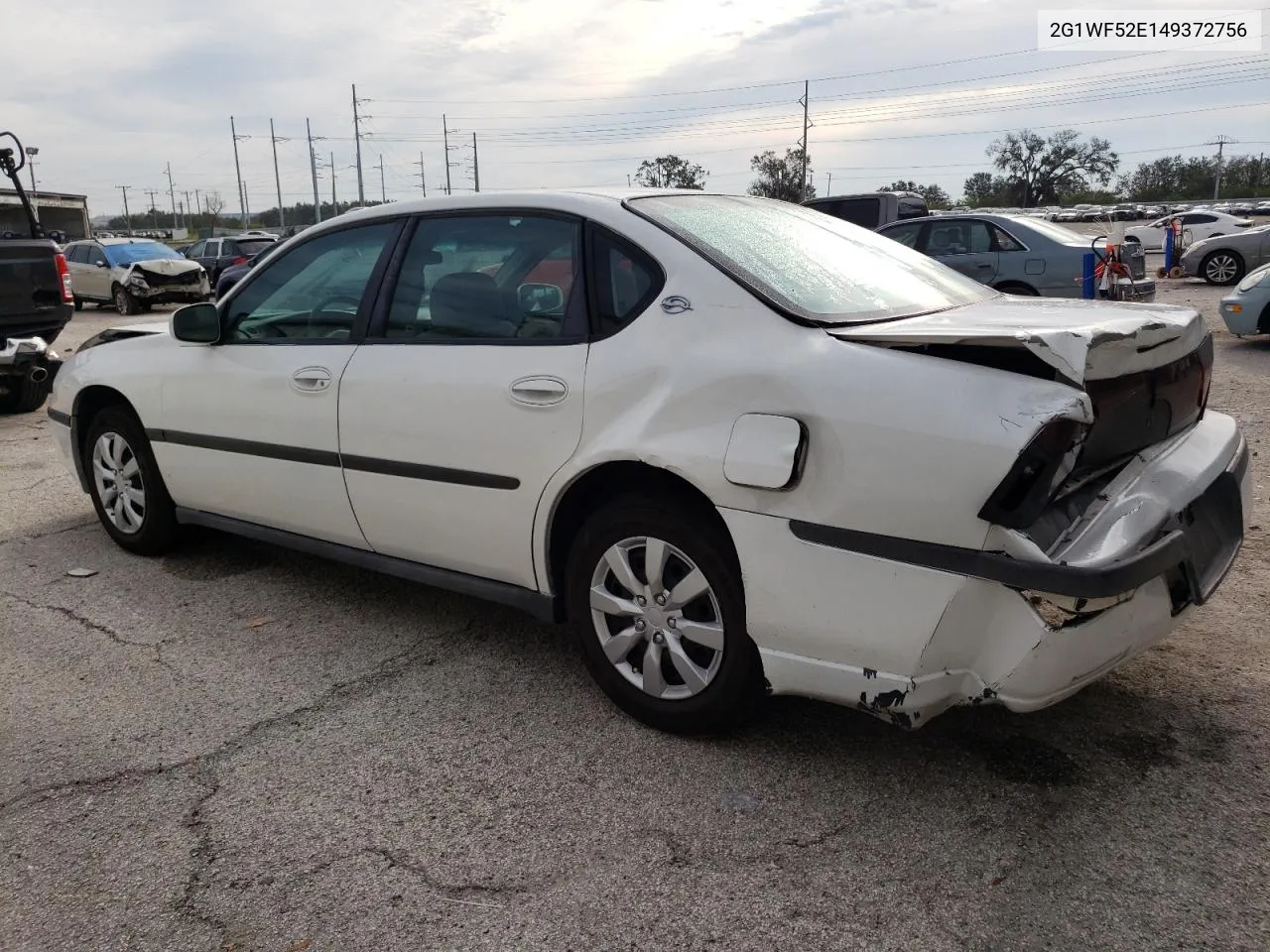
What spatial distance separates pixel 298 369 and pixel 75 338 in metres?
14.6

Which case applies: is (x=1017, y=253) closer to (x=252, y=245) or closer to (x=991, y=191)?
(x=252, y=245)

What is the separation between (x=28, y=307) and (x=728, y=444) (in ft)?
27.7

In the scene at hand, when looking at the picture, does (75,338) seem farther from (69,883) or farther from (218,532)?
(69,883)

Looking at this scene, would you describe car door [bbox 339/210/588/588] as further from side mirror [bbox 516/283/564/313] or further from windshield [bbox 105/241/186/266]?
windshield [bbox 105/241/186/266]

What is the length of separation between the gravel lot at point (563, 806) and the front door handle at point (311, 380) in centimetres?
96

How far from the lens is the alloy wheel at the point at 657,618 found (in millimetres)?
2865

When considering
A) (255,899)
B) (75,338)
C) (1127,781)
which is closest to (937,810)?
(1127,781)

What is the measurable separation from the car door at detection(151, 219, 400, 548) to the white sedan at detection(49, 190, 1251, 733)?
14 millimetres

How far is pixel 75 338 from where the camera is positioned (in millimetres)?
16047

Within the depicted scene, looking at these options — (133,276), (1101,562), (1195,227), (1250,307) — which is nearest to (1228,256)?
(1250,307)

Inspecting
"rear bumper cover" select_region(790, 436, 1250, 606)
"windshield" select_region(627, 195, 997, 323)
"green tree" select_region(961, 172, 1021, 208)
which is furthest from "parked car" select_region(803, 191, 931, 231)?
"green tree" select_region(961, 172, 1021, 208)

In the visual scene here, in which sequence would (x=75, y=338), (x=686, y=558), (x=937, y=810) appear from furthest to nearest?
(x=75, y=338)
(x=686, y=558)
(x=937, y=810)

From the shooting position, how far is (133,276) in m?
20.5

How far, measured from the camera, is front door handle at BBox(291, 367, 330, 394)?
3658 millimetres
